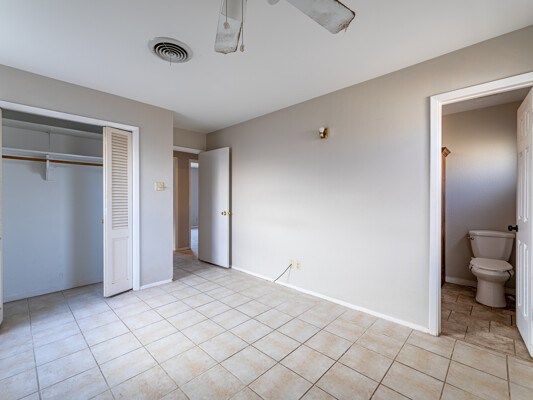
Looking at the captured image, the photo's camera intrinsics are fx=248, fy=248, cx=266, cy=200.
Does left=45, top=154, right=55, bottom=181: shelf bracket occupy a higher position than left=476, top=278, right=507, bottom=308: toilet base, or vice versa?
left=45, top=154, right=55, bottom=181: shelf bracket

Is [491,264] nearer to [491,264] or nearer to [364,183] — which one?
[491,264]

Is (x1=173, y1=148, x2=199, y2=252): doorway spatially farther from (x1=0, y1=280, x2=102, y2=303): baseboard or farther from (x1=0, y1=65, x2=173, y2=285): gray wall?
(x1=0, y1=280, x2=102, y2=303): baseboard

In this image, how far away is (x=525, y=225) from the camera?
209cm

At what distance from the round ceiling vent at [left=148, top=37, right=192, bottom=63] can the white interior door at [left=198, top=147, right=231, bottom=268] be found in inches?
82.0

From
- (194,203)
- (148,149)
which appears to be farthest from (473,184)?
(194,203)

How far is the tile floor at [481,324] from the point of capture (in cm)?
209

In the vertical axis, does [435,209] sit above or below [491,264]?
above

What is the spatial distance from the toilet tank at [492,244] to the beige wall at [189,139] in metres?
4.61

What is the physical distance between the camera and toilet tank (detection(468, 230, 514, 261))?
10.2ft

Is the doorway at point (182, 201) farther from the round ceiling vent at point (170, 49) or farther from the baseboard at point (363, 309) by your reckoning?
the round ceiling vent at point (170, 49)

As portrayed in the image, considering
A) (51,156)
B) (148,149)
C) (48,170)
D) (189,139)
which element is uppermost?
(189,139)

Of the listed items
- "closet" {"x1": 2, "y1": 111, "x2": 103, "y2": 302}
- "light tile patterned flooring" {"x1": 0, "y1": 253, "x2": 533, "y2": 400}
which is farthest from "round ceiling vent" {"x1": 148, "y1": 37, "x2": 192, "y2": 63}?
"light tile patterned flooring" {"x1": 0, "y1": 253, "x2": 533, "y2": 400}

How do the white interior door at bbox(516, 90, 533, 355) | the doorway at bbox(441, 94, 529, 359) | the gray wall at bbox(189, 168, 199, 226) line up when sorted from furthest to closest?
the gray wall at bbox(189, 168, 199, 226) → the doorway at bbox(441, 94, 529, 359) → the white interior door at bbox(516, 90, 533, 355)

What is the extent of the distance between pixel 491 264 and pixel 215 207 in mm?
3976
